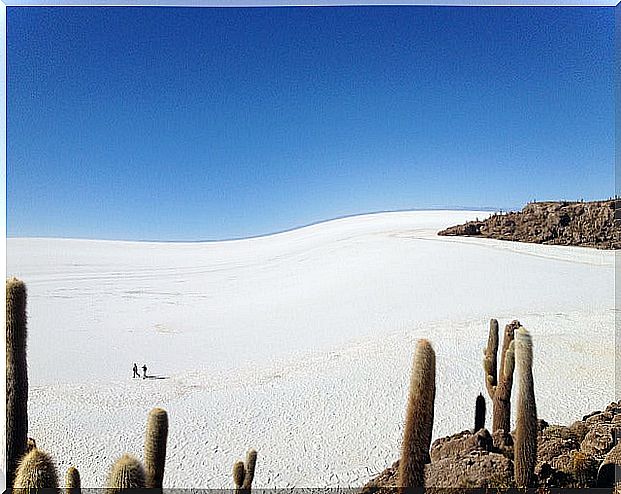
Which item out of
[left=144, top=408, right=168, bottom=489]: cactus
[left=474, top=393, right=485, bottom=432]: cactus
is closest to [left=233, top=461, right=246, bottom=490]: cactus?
[left=144, top=408, right=168, bottom=489]: cactus

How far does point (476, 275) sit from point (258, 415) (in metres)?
1.16

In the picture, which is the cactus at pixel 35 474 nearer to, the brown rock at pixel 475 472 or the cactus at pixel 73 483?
the cactus at pixel 73 483

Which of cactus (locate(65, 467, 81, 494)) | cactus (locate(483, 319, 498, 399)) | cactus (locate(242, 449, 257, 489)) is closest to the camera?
cactus (locate(65, 467, 81, 494))

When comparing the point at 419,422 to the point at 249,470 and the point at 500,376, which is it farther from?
the point at 249,470

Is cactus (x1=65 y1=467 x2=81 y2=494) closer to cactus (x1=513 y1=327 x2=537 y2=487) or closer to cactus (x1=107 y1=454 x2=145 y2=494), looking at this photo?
cactus (x1=107 y1=454 x2=145 y2=494)

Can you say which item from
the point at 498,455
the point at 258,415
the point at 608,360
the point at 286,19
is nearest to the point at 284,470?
the point at 258,415

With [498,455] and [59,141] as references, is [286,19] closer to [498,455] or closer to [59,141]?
[59,141]

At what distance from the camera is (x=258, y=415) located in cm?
300

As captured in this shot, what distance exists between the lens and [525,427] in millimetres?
2656

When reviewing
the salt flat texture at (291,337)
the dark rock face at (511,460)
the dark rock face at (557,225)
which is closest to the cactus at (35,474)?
the salt flat texture at (291,337)

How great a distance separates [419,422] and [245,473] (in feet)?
2.41

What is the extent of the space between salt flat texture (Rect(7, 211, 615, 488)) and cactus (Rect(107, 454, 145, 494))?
0.53 metres

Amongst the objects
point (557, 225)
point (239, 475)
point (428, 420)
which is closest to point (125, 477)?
point (239, 475)

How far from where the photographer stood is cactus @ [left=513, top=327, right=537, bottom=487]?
8.71ft
